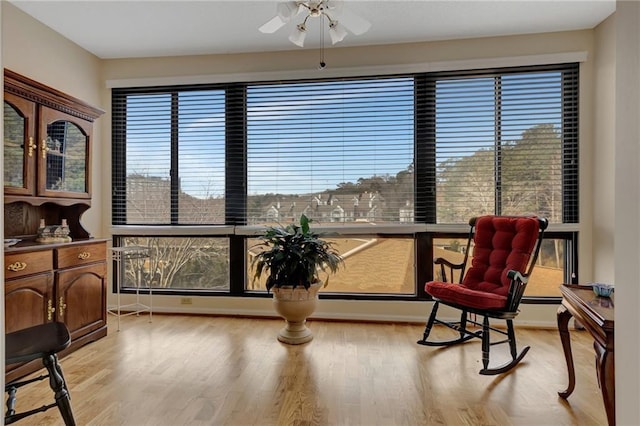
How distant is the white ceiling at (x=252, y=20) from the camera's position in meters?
2.94

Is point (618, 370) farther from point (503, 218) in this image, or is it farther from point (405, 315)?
point (405, 315)

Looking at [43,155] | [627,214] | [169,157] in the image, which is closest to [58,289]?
[43,155]

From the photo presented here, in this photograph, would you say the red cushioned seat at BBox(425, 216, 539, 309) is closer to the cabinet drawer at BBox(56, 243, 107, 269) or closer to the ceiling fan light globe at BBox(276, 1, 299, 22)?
the ceiling fan light globe at BBox(276, 1, 299, 22)

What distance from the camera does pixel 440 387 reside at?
2285mm

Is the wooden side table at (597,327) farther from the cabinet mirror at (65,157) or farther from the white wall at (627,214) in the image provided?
the cabinet mirror at (65,157)

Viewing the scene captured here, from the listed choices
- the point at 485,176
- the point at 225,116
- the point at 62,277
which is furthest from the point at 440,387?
the point at 225,116

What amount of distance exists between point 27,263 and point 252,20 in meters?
2.60

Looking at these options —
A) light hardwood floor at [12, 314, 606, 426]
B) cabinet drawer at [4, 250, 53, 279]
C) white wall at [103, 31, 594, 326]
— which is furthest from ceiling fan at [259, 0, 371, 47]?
light hardwood floor at [12, 314, 606, 426]

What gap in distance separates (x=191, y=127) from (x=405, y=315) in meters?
3.03

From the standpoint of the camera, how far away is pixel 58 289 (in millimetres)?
2701

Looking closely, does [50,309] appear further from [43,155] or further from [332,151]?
[332,151]

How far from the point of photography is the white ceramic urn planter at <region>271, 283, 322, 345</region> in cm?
296

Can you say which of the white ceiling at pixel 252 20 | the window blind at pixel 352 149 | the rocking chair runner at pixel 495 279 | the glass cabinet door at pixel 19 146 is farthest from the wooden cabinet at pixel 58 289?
the rocking chair runner at pixel 495 279

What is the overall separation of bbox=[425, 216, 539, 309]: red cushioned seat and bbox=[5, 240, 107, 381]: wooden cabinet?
2.83 metres
